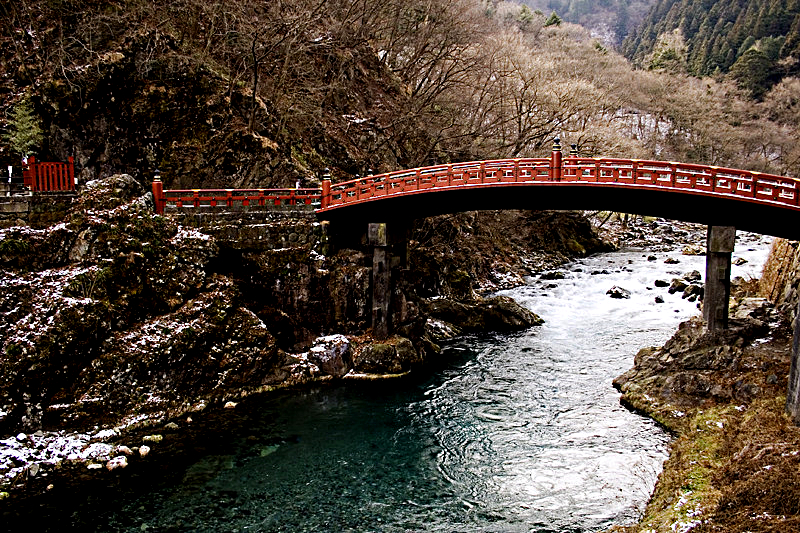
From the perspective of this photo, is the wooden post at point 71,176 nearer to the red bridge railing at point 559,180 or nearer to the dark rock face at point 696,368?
the red bridge railing at point 559,180

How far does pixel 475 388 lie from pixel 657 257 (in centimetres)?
3430

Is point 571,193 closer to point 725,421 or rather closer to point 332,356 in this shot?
point 725,421

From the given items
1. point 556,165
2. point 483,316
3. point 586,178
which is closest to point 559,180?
point 556,165

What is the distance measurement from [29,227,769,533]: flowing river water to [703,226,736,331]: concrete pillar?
4.51 meters

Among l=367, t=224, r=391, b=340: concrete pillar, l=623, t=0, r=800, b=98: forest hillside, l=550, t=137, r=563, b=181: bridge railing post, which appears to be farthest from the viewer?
l=623, t=0, r=800, b=98: forest hillside

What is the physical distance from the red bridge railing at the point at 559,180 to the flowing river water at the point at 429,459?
26.4ft

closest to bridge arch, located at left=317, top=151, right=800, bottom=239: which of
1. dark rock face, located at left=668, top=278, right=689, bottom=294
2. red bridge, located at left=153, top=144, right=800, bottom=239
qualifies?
red bridge, located at left=153, top=144, right=800, bottom=239

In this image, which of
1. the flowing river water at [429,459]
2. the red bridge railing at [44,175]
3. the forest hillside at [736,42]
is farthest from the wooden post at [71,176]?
the forest hillside at [736,42]

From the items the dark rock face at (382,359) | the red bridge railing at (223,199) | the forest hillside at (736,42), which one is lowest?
the dark rock face at (382,359)

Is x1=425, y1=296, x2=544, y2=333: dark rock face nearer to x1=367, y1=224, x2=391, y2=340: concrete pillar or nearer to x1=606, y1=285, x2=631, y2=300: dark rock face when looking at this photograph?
x1=367, y1=224, x2=391, y2=340: concrete pillar

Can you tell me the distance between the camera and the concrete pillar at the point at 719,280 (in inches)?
871

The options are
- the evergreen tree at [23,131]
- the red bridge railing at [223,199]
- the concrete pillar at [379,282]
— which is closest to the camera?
the red bridge railing at [223,199]

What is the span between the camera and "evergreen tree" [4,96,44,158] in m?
26.6

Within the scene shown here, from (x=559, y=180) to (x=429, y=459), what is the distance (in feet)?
37.5
